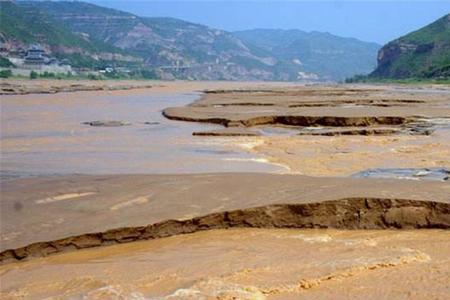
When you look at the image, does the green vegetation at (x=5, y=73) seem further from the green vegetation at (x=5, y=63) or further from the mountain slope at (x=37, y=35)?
the mountain slope at (x=37, y=35)

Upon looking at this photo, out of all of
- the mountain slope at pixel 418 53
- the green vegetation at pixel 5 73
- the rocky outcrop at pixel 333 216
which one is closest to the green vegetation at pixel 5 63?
the green vegetation at pixel 5 73

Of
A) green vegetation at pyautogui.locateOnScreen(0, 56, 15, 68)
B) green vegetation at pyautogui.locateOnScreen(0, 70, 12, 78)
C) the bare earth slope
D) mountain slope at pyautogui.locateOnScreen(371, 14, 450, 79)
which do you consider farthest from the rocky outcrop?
green vegetation at pyautogui.locateOnScreen(0, 56, 15, 68)

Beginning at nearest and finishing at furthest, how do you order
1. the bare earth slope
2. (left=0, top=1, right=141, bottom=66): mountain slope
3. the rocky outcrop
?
the bare earth slope
the rocky outcrop
(left=0, top=1, right=141, bottom=66): mountain slope

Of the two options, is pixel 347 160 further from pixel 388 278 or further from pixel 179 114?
pixel 179 114

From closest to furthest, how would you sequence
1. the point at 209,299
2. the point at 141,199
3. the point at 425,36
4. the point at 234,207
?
1. the point at 209,299
2. the point at 234,207
3. the point at 141,199
4. the point at 425,36

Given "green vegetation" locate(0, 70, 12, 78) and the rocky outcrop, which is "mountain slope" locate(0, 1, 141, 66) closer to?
"green vegetation" locate(0, 70, 12, 78)

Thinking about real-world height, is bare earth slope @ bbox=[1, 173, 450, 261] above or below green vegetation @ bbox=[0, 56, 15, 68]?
above

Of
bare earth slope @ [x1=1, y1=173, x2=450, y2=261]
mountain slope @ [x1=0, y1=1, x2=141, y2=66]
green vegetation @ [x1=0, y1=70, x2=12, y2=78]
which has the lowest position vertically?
green vegetation @ [x1=0, y1=70, x2=12, y2=78]

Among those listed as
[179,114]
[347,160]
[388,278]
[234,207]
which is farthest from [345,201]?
[179,114]
